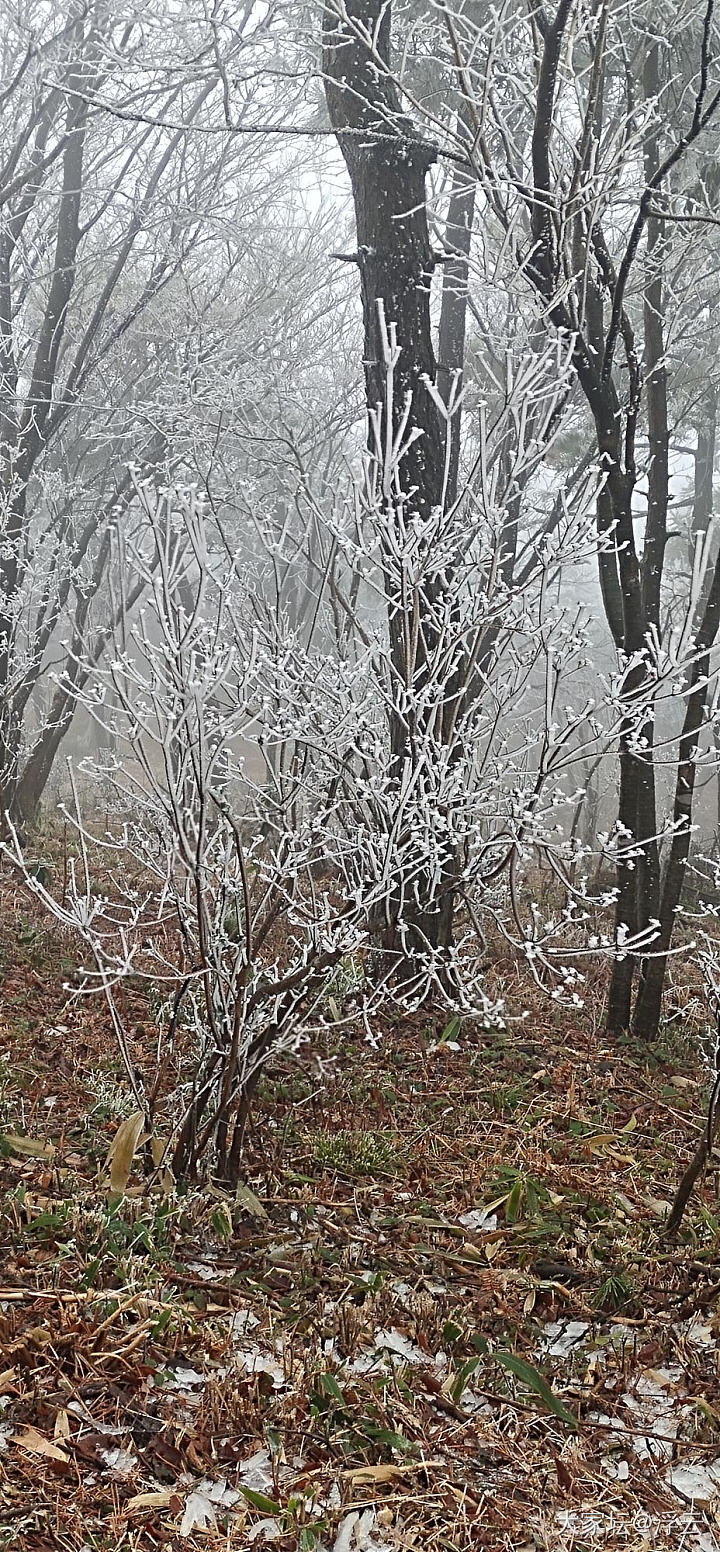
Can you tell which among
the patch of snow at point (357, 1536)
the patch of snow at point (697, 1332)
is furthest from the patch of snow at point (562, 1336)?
the patch of snow at point (357, 1536)

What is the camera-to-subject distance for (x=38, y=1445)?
2037 mm

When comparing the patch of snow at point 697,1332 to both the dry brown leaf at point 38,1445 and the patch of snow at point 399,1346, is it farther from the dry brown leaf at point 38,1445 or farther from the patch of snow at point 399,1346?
the dry brown leaf at point 38,1445

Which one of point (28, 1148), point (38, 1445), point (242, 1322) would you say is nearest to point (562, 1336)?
point (242, 1322)

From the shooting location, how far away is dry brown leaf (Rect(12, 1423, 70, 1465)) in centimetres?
202

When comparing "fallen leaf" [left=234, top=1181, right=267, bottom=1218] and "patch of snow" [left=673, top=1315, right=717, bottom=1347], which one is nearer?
"patch of snow" [left=673, top=1315, right=717, bottom=1347]

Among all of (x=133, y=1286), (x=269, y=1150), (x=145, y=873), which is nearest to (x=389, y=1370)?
(x=133, y=1286)

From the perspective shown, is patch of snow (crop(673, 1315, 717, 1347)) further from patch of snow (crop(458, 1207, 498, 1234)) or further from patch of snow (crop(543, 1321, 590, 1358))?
patch of snow (crop(458, 1207, 498, 1234))

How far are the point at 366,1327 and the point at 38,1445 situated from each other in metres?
0.78

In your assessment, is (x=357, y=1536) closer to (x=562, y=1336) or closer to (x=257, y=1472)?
(x=257, y=1472)

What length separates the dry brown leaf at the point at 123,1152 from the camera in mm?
2871

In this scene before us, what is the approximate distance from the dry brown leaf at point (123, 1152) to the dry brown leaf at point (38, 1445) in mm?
782

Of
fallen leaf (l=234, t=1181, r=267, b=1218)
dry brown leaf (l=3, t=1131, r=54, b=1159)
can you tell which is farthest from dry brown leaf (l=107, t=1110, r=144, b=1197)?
fallen leaf (l=234, t=1181, r=267, b=1218)

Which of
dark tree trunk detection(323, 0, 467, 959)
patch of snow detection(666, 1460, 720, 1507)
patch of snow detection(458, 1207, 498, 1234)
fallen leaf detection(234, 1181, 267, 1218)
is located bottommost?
patch of snow detection(666, 1460, 720, 1507)

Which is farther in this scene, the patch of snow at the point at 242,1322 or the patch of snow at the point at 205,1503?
the patch of snow at the point at 242,1322
